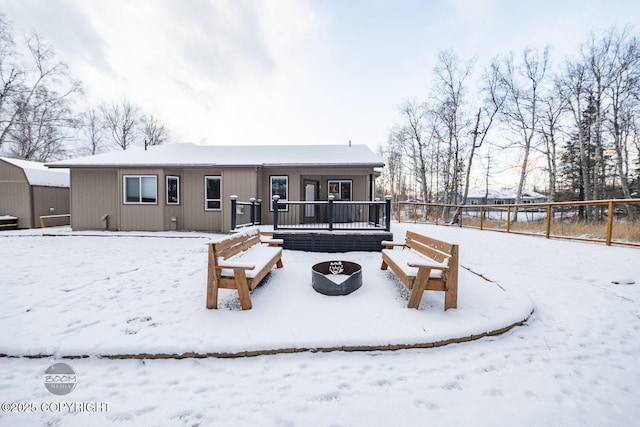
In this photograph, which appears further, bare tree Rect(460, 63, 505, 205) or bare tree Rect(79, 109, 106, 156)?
bare tree Rect(79, 109, 106, 156)

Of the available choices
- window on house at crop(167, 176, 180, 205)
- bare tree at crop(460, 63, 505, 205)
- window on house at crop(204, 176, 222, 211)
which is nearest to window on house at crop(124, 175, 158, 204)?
window on house at crop(167, 176, 180, 205)

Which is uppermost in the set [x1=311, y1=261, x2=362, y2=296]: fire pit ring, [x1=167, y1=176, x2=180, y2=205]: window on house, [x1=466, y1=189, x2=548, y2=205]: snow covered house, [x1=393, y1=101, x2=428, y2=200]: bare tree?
[x1=393, y1=101, x2=428, y2=200]: bare tree

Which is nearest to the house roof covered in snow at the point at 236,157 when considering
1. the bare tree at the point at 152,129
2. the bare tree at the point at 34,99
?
the bare tree at the point at 34,99

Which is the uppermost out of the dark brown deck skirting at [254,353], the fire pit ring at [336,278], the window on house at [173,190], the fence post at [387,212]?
the window on house at [173,190]

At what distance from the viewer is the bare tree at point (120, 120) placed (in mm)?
30156

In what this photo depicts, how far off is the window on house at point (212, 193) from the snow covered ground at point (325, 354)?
613 cm

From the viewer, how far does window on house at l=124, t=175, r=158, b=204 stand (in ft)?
35.4

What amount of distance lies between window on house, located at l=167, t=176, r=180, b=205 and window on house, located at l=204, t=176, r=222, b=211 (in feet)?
4.10

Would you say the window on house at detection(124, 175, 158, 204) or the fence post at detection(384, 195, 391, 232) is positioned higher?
the window on house at detection(124, 175, 158, 204)

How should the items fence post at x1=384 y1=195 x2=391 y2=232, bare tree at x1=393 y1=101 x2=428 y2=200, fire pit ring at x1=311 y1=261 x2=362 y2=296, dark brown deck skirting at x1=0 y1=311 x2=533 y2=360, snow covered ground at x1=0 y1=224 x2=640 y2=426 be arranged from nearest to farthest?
snow covered ground at x1=0 y1=224 x2=640 y2=426 → dark brown deck skirting at x1=0 y1=311 x2=533 y2=360 → fire pit ring at x1=311 y1=261 x2=362 y2=296 → fence post at x1=384 y1=195 x2=391 y2=232 → bare tree at x1=393 y1=101 x2=428 y2=200

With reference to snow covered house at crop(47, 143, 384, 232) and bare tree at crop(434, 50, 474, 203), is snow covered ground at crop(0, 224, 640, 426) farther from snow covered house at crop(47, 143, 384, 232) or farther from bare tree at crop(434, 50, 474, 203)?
bare tree at crop(434, 50, 474, 203)

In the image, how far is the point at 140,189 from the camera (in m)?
10.8

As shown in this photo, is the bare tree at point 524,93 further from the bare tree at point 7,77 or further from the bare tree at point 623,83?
the bare tree at point 7,77

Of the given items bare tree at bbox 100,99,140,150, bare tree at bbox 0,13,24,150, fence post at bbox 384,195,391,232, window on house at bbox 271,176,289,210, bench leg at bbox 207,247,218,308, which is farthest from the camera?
bare tree at bbox 100,99,140,150
